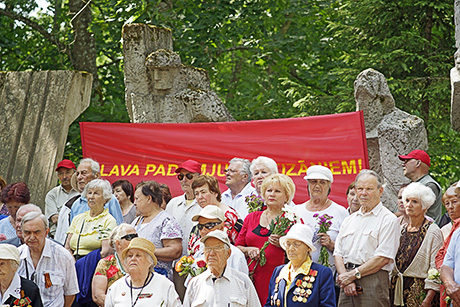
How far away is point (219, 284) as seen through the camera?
19.0ft

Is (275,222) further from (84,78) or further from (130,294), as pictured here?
(84,78)

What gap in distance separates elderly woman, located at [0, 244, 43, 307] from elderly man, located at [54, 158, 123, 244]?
1.29 metres

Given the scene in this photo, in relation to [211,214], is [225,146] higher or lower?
higher

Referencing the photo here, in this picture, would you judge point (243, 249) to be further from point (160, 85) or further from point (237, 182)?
point (160, 85)

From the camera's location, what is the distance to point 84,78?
8898mm

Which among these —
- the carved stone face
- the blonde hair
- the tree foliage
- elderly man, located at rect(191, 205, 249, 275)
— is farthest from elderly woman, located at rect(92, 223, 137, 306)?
the tree foliage

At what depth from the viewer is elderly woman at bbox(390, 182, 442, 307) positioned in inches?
259

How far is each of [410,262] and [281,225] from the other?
121cm

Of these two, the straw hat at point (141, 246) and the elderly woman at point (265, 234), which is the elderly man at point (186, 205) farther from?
the straw hat at point (141, 246)

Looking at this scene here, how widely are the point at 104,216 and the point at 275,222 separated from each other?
66.1 inches

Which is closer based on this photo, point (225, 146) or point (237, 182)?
point (237, 182)

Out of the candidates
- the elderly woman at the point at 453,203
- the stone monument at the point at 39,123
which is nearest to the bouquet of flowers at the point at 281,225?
the elderly woman at the point at 453,203

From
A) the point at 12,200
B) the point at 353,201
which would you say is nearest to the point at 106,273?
the point at 12,200

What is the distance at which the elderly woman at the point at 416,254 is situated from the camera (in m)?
6.57
